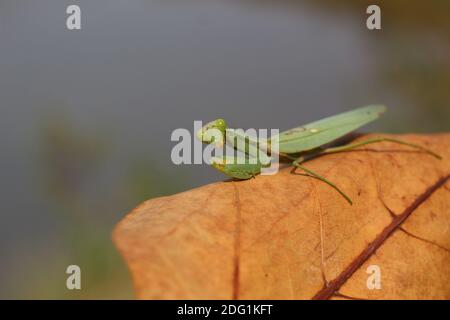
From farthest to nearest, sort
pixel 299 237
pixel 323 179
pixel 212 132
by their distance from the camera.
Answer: pixel 212 132
pixel 323 179
pixel 299 237

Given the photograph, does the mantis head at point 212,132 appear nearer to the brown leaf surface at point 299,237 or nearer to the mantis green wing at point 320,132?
the brown leaf surface at point 299,237

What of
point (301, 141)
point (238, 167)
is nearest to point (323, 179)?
point (238, 167)

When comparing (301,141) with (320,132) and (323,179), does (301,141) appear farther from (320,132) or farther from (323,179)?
(323,179)

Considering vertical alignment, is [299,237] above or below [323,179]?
below

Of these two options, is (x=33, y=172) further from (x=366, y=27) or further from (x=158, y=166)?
(x=366, y=27)

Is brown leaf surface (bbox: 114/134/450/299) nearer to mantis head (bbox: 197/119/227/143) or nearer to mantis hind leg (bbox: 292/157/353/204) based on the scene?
mantis hind leg (bbox: 292/157/353/204)

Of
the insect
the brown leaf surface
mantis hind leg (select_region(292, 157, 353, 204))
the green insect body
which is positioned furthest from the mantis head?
mantis hind leg (select_region(292, 157, 353, 204))

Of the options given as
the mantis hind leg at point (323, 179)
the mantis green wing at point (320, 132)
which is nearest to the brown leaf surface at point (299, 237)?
the mantis hind leg at point (323, 179)

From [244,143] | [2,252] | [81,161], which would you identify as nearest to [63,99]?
[81,161]
